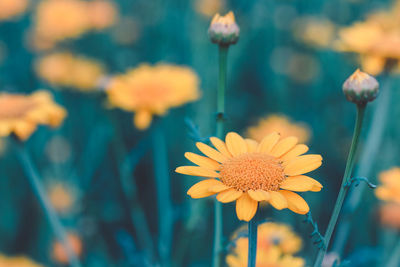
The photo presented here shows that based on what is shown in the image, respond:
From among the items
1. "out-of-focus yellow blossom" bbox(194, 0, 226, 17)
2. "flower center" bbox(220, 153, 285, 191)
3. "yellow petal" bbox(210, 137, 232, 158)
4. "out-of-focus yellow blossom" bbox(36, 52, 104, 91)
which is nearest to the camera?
"flower center" bbox(220, 153, 285, 191)

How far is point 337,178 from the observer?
9.95ft

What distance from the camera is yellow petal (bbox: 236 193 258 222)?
958 mm

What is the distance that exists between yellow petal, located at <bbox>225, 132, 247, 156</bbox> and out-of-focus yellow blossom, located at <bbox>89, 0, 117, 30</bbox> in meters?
3.11

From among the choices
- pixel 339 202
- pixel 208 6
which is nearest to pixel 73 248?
pixel 339 202

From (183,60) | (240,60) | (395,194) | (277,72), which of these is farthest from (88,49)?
(395,194)

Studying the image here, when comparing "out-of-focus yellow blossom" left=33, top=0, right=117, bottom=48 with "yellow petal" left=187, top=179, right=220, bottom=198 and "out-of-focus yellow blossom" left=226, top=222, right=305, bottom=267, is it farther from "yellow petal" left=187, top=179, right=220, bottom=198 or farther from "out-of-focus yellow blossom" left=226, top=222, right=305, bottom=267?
"yellow petal" left=187, top=179, right=220, bottom=198

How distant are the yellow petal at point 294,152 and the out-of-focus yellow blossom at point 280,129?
182 centimetres

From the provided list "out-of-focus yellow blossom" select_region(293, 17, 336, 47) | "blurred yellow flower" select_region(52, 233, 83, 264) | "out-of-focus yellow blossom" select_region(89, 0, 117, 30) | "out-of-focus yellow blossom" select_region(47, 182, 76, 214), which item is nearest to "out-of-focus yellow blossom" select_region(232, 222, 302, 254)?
"blurred yellow flower" select_region(52, 233, 83, 264)

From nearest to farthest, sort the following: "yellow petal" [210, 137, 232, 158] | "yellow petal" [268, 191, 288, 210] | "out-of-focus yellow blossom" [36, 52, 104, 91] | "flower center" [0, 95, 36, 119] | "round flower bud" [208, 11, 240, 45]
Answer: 1. "yellow petal" [268, 191, 288, 210]
2. "yellow petal" [210, 137, 232, 158]
3. "round flower bud" [208, 11, 240, 45]
4. "flower center" [0, 95, 36, 119]
5. "out-of-focus yellow blossom" [36, 52, 104, 91]

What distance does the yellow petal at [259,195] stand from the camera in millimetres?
964

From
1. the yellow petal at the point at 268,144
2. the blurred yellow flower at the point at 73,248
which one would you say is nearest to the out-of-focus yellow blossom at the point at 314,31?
the blurred yellow flower at the point at 73,248

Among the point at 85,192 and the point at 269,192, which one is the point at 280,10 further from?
the point at 269,192

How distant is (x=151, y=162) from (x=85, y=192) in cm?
64

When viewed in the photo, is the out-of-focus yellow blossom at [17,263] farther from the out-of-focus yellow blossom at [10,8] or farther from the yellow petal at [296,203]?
the out-of-focus yellow blossom at [10,8]
